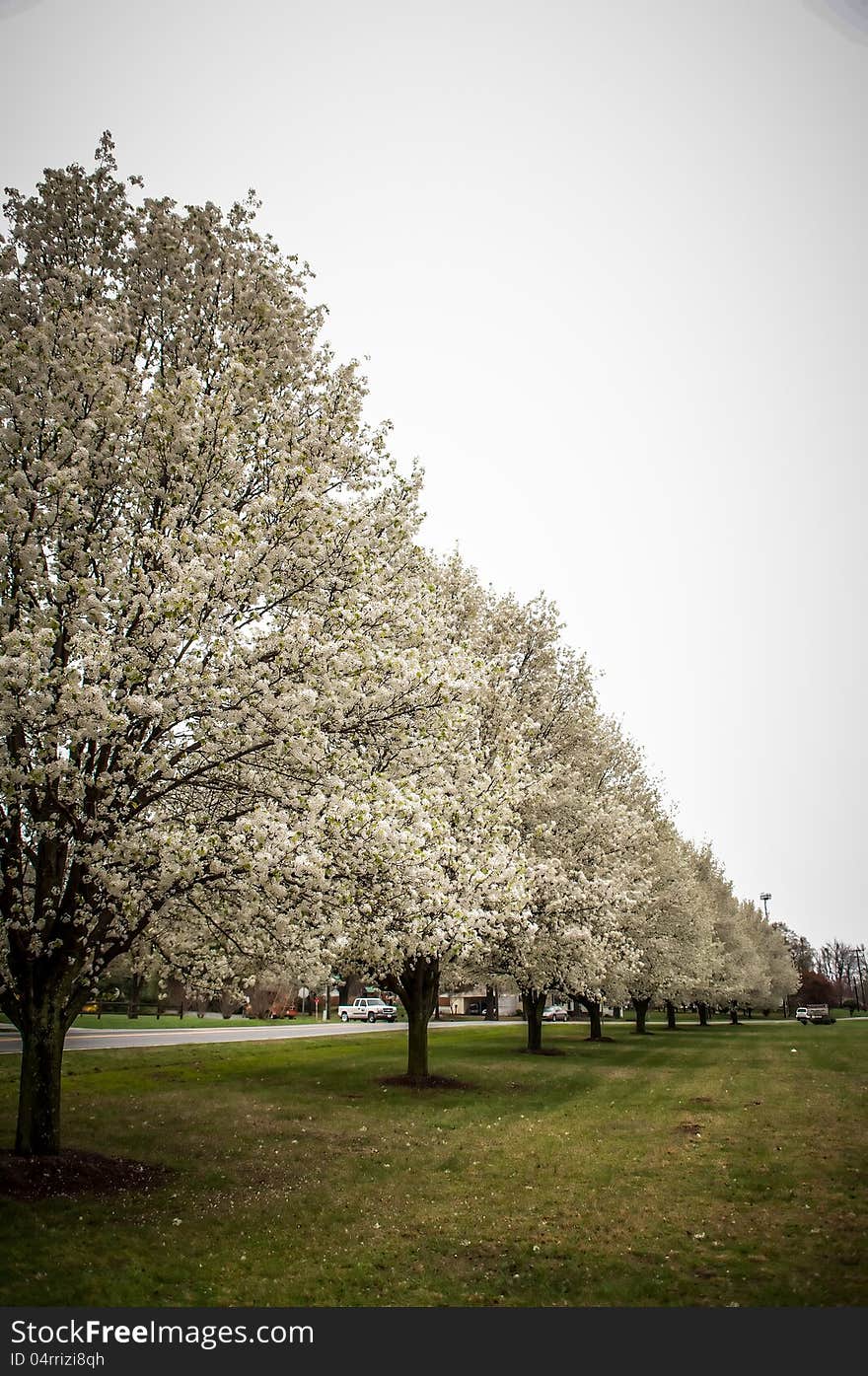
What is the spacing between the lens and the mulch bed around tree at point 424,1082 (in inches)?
1011

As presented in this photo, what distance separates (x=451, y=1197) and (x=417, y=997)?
12.8 meters

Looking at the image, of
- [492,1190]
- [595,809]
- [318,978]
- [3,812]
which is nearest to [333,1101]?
[318,978]

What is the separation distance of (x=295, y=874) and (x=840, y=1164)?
11.6m

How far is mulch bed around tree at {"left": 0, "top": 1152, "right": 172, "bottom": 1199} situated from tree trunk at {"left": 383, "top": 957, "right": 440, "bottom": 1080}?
11.6 meters

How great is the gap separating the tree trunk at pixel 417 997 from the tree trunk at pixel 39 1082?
12591mm

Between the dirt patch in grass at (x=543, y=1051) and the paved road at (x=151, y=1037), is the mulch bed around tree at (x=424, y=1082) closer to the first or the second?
the dirt patch in grass at (x=543, y=1051)

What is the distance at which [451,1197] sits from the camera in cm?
1312

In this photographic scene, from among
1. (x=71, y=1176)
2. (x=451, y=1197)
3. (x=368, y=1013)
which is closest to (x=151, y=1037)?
(x=71, y=1176)

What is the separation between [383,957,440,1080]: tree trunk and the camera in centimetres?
2559

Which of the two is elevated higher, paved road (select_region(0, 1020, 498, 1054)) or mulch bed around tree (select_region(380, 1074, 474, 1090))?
mulch bed around tree (select_region(380, 1074, 474, 1090))

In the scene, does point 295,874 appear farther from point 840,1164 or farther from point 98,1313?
point 840,1164

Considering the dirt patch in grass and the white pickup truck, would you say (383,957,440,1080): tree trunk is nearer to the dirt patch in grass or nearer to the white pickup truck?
the dirt patch in grass

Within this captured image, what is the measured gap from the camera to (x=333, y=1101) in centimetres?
2294

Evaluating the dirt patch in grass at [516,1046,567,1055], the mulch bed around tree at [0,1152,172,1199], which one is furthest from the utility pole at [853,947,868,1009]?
the mulch bed around tree at [0,1152,172,1199]
